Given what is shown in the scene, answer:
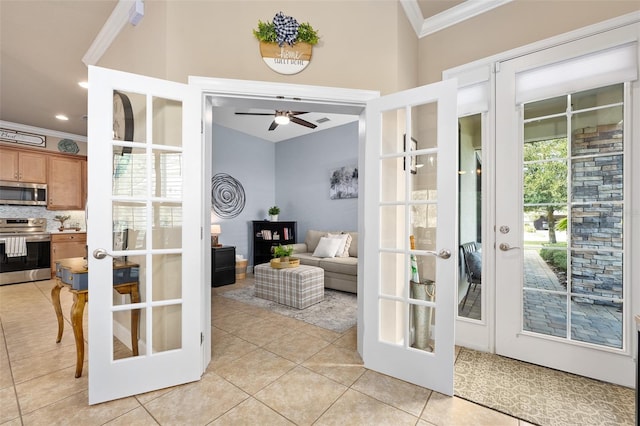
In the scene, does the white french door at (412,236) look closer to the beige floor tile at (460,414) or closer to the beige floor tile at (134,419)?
the beige floor tile at (460,414)

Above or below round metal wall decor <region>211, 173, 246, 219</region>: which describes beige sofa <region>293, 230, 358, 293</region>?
below

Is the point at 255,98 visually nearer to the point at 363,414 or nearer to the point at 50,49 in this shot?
the point at 363,414

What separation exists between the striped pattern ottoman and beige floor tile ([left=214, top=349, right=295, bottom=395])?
4.08 ft

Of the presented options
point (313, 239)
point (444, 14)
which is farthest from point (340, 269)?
point (444, 14)

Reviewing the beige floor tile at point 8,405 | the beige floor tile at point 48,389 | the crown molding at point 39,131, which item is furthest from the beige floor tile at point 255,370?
the crown molding at point 39,131

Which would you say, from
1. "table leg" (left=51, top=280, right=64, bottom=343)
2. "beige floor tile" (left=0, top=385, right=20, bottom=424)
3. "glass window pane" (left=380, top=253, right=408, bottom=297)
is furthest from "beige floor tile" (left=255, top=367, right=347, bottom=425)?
"table leg" (left=51, top=280, right=64, bottom=343)

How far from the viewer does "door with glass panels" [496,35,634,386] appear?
1.93 meters

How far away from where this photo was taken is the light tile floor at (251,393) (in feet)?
5.24

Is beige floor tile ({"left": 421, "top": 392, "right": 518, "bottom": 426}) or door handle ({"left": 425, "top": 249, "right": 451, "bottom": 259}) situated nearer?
beige floor tile ({"left": 421, "top": 392, "right": 518, "bottom": 426})

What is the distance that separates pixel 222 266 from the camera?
4.71 metres

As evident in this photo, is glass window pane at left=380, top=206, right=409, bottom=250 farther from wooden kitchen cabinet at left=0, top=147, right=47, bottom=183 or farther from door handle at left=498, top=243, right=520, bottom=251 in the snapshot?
wooden kitchen cabinet at left=0, top=147, right=47, bottom=183

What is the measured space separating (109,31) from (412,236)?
10.5 ft

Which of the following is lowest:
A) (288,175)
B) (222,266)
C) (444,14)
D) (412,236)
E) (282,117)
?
(222,266)

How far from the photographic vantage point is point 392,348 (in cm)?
202
